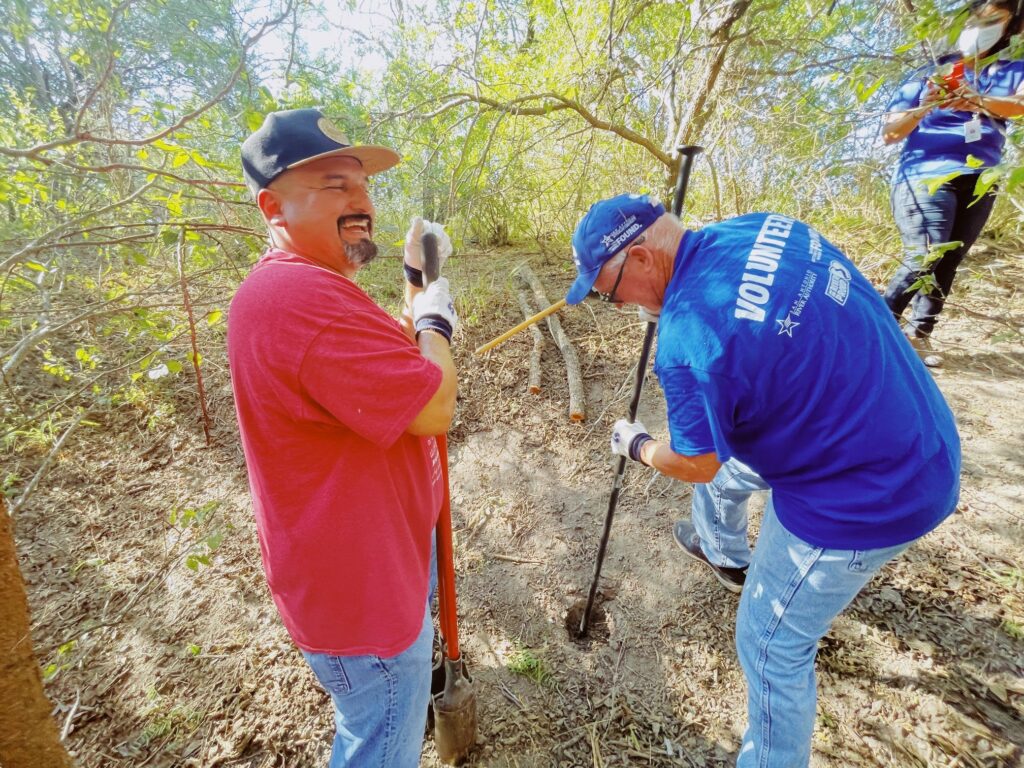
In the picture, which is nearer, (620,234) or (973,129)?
(620,234)

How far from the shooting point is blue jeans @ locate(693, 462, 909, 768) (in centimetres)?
131

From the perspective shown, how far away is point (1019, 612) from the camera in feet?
6.68

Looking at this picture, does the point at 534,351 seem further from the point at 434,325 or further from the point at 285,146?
the point at 285,146

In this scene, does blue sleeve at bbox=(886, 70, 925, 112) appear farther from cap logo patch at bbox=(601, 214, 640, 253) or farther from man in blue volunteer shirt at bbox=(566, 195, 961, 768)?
cap logo patch at bbox=(601, 214, 640, 253)

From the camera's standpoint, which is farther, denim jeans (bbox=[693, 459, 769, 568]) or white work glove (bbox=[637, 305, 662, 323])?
denim jeans (bbox=[693, 459, 769, 568])

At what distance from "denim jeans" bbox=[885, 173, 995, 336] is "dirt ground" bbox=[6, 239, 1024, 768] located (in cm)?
56

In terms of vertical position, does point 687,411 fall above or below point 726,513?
above

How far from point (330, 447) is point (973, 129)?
12.9ft

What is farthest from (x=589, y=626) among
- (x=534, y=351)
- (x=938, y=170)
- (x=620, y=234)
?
(x=938, y=170)

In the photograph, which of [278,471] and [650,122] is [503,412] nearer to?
[278,471]

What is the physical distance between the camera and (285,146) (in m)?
1.30

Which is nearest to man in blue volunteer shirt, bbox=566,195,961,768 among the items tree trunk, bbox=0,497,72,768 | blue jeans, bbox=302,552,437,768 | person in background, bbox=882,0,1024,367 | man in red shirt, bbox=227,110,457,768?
man in red shirt, bbox=227,110,457,768

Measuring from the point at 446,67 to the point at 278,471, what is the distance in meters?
3.10

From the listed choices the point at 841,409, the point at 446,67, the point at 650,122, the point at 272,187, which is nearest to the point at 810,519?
the point at 841,409
